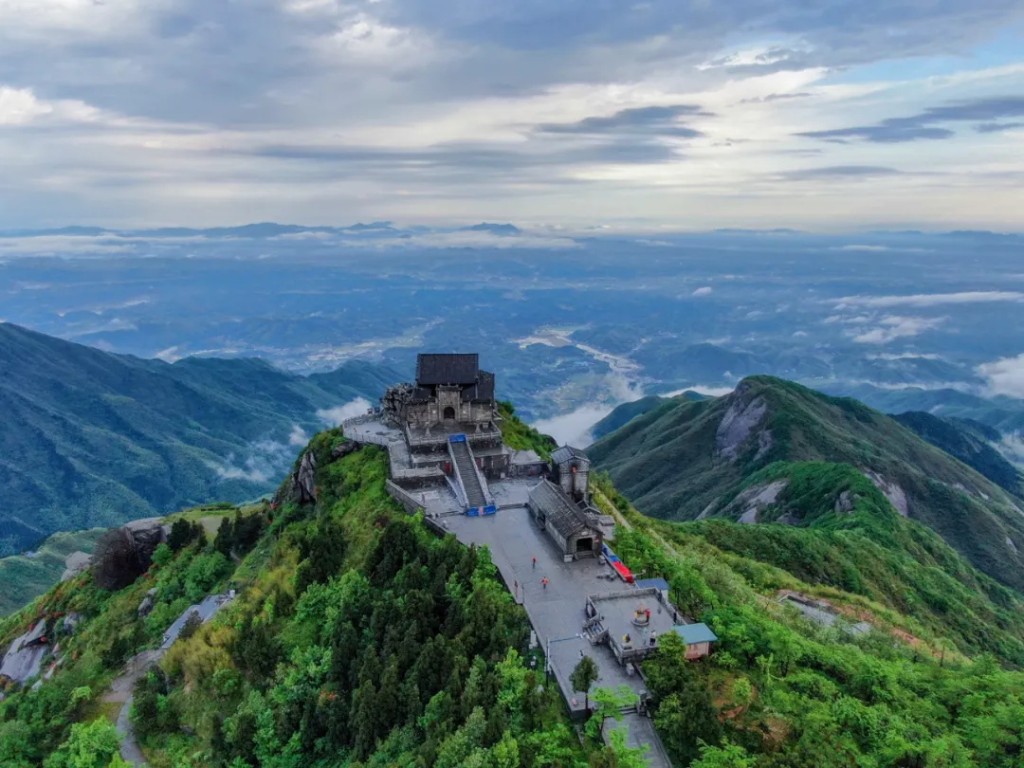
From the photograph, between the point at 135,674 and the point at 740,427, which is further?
the point at 740,427

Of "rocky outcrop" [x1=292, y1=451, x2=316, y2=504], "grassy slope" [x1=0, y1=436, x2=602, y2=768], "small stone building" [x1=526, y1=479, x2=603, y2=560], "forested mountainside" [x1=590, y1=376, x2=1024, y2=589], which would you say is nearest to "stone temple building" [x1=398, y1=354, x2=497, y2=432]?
"rocky outcrop" [x1=292, y1=451, x2=316, y2=504]

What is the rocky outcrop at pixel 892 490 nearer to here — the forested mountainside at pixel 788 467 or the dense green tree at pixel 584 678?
the forested mountainside at pixel 788 467

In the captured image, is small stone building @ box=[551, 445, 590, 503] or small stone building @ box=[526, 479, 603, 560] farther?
small stone building @ box=[551, 445, 590, 503]

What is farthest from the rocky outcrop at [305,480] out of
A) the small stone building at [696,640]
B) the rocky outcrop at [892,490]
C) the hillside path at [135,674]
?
the rocky outcrop at [892,490]

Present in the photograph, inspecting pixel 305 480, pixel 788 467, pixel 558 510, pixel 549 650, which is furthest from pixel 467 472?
pixel 788 467

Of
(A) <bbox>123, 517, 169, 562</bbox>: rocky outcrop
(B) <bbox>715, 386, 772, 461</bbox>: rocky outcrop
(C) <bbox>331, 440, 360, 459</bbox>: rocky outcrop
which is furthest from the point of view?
(B) <bbox>715, 386, 772, 461</bbox>: rocky outcrop

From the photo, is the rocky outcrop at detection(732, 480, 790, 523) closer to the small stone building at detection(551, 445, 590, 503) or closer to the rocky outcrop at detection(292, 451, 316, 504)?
the small stone building at detection(551, 445, 590, 503)

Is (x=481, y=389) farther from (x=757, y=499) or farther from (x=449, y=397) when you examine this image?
(x=757, y=499)
